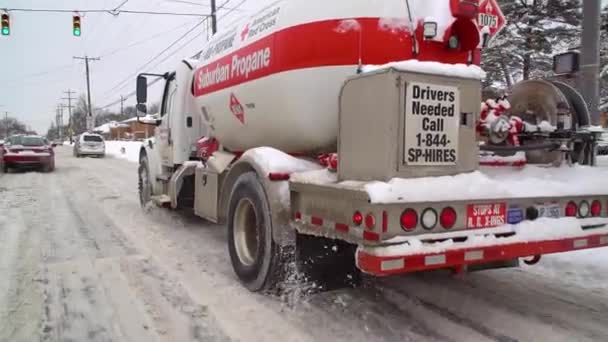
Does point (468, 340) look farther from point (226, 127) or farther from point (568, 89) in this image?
point (226, 127)

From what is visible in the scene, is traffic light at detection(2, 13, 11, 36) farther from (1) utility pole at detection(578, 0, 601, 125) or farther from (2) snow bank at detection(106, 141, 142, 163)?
(1) utility pole at detection(578, 0, 601, 125)

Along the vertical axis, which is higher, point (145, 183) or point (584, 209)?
point (584, 209)

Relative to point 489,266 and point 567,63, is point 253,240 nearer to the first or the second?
point 489,266

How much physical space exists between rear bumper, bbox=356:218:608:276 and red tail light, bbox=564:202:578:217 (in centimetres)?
26

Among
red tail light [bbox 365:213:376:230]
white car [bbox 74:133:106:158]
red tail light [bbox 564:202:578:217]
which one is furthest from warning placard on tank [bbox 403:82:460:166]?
white car [bbox 74:133:106:158]

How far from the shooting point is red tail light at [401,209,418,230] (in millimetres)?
3209

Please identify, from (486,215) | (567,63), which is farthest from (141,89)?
(486,215)

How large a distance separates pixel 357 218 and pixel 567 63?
377 centimetres

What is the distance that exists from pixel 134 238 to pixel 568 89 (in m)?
5.87

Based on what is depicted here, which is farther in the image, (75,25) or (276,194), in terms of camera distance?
(75,25)

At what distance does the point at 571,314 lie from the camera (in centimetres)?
423

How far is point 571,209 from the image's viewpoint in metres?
3.94

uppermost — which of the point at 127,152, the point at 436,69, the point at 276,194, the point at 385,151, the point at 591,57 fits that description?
the point at 591,57

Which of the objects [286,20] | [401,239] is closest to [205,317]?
[401,239]
